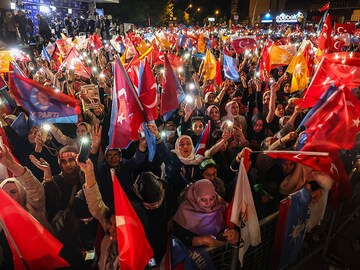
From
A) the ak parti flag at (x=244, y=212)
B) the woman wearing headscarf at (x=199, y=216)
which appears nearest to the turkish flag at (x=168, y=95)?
the woman wearing headscarf at (x=199, y=216)

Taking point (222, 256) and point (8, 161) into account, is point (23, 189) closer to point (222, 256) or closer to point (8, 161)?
point (8, 161)

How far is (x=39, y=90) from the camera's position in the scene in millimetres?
4152

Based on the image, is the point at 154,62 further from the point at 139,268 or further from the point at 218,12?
the point at 218,12

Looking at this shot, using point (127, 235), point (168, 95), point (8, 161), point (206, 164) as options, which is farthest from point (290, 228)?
point (168, 95)

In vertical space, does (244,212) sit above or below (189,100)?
below

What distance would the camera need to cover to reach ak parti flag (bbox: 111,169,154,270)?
8.86 feet

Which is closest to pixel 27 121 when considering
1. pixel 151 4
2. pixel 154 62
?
pixel 154 62

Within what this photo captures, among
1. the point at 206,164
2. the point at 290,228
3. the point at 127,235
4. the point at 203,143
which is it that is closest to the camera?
the point at 127,235

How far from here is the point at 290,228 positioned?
3.33 metres

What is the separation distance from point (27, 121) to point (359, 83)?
547 centimetres

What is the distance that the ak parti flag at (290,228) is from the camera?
126 inches

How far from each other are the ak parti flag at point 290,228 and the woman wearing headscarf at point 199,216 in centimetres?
61

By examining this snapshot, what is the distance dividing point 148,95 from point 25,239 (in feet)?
8.94

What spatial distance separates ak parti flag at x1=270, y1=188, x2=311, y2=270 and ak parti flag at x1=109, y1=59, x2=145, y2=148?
81.3 inches
